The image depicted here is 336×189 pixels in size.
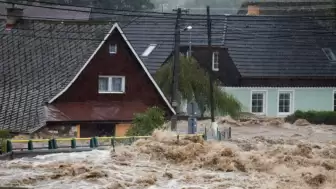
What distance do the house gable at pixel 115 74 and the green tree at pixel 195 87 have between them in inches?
255

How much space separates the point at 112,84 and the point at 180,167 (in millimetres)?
11092

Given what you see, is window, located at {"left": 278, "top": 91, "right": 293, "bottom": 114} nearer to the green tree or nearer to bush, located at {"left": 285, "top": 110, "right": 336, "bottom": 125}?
bush, located at {"left": 285, "top": 110, "right": 336, "bottom": 125}

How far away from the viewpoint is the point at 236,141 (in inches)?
1318

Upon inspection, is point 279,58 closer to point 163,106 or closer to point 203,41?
point 203,41

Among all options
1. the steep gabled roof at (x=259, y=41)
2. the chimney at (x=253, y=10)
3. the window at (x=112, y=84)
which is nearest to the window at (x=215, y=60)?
the steep gabled roof at (x=259, y=41)

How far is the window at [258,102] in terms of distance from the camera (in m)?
48.6

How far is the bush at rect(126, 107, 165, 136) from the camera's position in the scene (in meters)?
32.1

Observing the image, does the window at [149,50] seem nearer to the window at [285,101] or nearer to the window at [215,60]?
the window at [215,60]

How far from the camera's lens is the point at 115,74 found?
35781 millimetres

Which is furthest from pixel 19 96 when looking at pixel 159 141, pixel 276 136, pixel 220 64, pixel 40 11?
pixel 40 11

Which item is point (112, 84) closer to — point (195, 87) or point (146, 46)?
point (195, 87)

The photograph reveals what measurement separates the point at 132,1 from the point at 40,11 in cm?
1639

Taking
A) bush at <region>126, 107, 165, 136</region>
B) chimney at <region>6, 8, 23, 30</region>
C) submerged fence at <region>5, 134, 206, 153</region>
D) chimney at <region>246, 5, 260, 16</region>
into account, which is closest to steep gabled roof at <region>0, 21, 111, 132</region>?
chimney at <region>6, 8, 23, 30</region>

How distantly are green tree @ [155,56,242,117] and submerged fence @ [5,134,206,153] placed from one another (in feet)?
44.3
